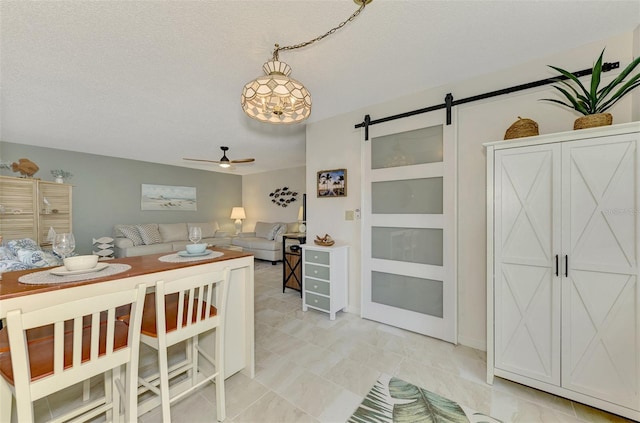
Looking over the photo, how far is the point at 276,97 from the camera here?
1.63m

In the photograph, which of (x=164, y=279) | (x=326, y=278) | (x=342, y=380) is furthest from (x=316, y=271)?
(x=164, y=279)

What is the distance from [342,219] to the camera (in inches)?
123

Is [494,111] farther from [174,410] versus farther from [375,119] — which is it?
[174,410]

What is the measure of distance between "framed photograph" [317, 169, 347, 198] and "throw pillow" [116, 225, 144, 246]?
438cm

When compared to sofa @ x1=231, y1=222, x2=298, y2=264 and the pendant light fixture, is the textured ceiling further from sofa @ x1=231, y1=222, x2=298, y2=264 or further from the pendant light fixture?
sofa @ x1=231, y1=222, x2=298, y2=264

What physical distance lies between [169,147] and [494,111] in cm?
Result: 496

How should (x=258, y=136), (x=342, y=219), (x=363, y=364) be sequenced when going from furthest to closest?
1. (x=258, y=136)
2. (x=342, y=219)
3. (x=363, y=364)

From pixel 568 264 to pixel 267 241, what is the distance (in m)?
5.33

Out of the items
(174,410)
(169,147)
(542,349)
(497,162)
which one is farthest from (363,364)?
(169,147)

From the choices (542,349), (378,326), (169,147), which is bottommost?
(378,326)

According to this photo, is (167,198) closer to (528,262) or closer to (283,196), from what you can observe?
(283,196)

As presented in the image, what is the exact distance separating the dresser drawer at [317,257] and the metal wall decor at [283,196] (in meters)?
3.54

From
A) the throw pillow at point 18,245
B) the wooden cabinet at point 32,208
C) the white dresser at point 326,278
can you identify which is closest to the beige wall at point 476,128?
the white dresser at point 326,278

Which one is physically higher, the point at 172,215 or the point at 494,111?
the point at 494,111
